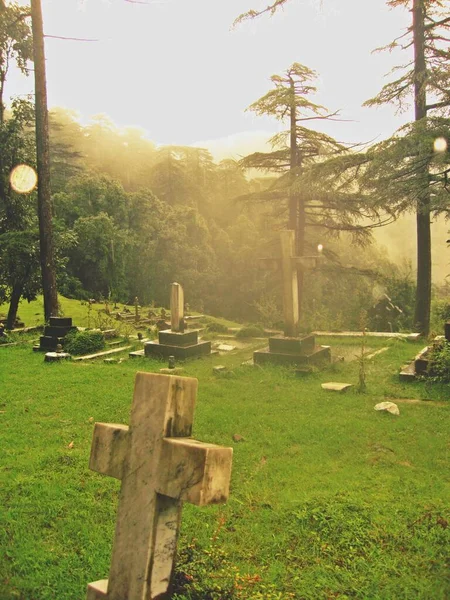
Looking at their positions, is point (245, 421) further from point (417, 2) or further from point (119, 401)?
point (417, 2)

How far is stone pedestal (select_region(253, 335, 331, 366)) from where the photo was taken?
9328 mm

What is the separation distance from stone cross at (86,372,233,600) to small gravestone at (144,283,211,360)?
8.19 meters

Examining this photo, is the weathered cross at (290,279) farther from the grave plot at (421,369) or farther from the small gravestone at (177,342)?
the grave plot at (421,369)

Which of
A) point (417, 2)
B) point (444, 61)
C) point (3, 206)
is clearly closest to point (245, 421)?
point (3, 206)

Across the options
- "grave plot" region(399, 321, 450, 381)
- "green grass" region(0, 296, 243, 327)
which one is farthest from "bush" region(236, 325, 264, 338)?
"grave plot" region(399, 321, 450, 381)

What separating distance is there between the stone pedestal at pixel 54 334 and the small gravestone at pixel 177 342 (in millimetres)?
2203

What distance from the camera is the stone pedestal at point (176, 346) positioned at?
10383mm

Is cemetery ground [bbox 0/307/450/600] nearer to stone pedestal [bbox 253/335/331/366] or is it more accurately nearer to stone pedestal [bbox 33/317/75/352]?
stone pedestal [bbox 253/335/331/366]

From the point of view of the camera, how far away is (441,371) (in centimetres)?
752

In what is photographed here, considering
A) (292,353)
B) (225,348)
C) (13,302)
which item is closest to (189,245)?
(13,302)

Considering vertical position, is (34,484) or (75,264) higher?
(75,264)

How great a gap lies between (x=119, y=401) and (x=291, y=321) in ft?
14.4

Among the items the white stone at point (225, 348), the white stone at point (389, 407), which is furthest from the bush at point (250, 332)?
the white stone at point (389, 407)

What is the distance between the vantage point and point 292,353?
9500mm
